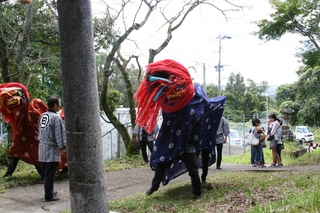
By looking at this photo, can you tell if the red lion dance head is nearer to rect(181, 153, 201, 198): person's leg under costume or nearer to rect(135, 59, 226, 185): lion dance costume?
rect(135, 59, 226, 185): lion dance costume

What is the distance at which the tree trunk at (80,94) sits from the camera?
8.48ft

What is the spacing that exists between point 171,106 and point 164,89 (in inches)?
10.5

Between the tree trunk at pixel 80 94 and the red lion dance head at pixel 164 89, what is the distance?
2.40 metres

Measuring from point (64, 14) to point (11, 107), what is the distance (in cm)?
502

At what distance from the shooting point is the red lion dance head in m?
5.03

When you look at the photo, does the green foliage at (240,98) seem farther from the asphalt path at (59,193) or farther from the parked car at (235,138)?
the asphalt path at (59,193)

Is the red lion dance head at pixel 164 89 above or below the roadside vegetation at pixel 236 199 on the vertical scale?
above

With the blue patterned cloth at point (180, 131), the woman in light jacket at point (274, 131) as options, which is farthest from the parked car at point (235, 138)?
the blue patterned cloth at point (180, 131)

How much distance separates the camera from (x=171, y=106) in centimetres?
513

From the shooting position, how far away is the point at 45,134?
590cm

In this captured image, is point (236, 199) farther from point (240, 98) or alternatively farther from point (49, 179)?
point (240, 98)

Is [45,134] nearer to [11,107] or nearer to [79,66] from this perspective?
[11,107]

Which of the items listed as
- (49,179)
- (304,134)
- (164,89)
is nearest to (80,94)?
(164,89)

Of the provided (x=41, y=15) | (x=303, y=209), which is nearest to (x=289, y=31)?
(x=41, y=15)
